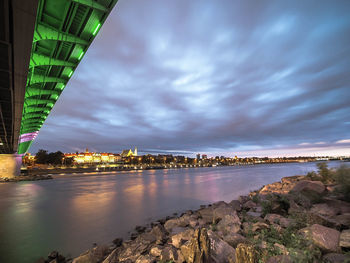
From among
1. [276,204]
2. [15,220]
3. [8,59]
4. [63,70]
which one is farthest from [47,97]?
[276,204]

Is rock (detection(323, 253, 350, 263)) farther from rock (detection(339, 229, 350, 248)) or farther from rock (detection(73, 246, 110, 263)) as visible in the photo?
rock (detection(73, 246, 110, 263))

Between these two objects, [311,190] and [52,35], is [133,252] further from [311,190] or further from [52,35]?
[311,190]

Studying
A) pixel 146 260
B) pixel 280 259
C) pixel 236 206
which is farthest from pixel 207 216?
pixel 280 259

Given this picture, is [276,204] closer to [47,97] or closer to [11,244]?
[11,244]

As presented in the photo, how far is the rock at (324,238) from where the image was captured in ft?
16.7

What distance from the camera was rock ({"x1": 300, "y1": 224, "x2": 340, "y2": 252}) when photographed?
508 centimetres

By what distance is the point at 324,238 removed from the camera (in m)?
5.28

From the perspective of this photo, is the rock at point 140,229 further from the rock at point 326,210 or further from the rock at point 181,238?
the rock at point 326,210

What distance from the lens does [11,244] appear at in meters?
9.98

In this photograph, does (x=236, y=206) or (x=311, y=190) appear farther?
(x=236, y=206)

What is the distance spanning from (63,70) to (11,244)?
41.5ft

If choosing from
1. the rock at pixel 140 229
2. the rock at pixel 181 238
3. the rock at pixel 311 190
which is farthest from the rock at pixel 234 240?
the rock at pixel 311 190

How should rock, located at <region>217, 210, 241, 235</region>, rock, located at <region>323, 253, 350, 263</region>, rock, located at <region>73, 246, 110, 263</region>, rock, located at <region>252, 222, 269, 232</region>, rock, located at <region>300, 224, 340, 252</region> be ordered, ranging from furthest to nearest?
rock, located at <region>217, 210, 241, 235</region> → rock, located at <region>252, 222, 269, 232</region> → rock, located at <region>73, 246, 110, 263</region> → rock, located at <region>300, 224, 340, 252</region> → rock, located at <region>323, 253, 350, 263</region>

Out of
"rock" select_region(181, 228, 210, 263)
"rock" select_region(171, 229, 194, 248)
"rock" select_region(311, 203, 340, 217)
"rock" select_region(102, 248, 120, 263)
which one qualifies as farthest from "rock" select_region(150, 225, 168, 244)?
"rock" select_region(311, 203, 340, 217)
